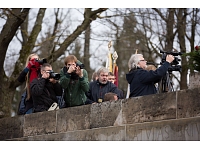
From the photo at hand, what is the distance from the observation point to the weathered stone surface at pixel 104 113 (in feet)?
36.8

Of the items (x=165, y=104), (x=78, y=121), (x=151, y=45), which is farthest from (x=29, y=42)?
(x=165, y=104)

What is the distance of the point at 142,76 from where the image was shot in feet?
36.8

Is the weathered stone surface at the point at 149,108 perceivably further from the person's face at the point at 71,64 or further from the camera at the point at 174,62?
the person's face at the point at 71,64

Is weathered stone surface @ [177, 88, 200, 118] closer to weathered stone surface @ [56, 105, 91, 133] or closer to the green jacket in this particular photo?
weathered stone surface @ [56, 105, 91, 133]

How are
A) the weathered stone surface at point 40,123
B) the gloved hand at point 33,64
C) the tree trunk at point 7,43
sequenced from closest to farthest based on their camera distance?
the weathered stone surface at point 40,123
the gloved hand at point 33,64
the tree trunk at point 7,43

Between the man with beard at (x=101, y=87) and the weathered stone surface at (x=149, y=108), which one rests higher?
the man with beard at (x=101, y=87)

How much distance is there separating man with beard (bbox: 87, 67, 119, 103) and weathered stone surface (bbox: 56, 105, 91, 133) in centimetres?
99

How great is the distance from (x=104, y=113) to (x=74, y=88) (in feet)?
3.44

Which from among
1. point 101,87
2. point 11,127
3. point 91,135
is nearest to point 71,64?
point 101,87

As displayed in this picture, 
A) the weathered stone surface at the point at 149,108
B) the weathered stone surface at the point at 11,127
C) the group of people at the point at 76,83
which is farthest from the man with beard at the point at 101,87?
the weathered stone surface at the point at 149,108

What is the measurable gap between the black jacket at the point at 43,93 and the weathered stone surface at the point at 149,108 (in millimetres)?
1835

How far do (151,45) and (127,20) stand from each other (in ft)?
5.43

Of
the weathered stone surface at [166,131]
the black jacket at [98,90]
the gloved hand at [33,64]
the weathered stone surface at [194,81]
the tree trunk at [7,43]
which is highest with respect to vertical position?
the tree trunk at [7,43]

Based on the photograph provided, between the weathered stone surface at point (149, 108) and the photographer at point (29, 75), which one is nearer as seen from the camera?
the weathered stone surface at point (149, 108)
